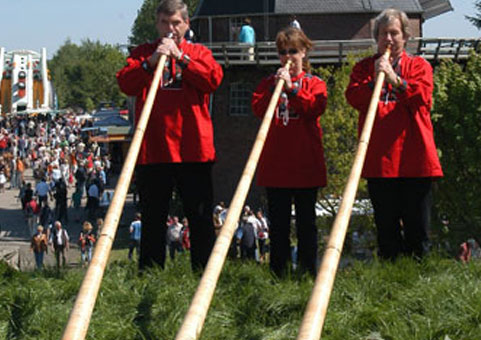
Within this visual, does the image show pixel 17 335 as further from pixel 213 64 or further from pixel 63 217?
pixel 63 217

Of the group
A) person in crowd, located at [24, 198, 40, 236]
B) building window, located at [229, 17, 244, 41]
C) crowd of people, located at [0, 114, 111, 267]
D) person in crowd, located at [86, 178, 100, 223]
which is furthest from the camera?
building window, located at [229, 17, 244, 41]

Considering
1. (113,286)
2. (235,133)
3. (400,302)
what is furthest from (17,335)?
(235,133)

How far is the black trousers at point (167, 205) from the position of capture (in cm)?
636

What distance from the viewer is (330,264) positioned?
13.5ft

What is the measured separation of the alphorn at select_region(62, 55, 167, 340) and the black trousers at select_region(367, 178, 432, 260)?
1725 mm

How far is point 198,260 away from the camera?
21.1 feet

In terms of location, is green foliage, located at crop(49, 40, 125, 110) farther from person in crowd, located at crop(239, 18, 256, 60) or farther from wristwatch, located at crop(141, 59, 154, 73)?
wristwatch, located at crop(141, 59, 154, 73)

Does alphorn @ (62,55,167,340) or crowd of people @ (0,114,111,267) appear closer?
alphorn @ (62,55,167,340)

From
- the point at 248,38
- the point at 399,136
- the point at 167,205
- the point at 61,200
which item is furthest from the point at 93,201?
the point at 399,136

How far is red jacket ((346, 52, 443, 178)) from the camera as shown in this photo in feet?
19.9

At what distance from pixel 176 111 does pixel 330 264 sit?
246 cm

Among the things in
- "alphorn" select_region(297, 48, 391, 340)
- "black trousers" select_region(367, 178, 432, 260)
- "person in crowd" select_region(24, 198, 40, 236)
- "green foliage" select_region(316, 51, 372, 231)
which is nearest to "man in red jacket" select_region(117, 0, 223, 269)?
"black trousers" select_region(367, 178, 432, 260)

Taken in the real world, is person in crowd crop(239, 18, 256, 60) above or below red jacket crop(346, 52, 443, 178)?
below

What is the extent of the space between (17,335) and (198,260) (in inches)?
67.8
